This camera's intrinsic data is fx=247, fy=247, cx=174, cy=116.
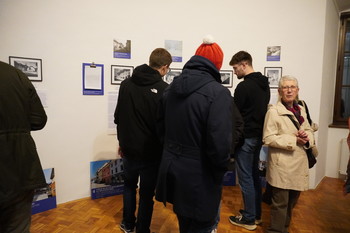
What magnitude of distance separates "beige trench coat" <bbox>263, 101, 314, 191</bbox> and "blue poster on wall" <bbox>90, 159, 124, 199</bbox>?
1860mm

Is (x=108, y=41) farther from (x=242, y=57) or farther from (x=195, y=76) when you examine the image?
(x=195, y=76)

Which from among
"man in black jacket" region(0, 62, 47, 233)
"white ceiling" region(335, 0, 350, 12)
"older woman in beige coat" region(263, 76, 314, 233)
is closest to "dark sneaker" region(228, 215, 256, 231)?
"older woman in beige coat" region(263, 76, 314, 233)

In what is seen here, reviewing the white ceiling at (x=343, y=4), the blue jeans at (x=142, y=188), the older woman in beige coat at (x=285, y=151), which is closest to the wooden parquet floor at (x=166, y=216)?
the blue jeans at (x=142, y=188)

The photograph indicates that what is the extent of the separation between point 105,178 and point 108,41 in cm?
166

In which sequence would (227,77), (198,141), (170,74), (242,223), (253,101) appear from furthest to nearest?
(227,77)
(170,74)
(242,223)
(253,101)
(198,141)

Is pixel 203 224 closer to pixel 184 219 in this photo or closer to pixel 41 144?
pixel 184 219

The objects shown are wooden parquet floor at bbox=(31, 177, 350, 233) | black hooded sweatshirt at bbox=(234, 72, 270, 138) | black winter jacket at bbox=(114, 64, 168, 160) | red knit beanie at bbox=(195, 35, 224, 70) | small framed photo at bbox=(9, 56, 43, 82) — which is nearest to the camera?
red knit beanie at bbox=(195, 35, 224, 70)

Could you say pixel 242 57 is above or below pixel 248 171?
above

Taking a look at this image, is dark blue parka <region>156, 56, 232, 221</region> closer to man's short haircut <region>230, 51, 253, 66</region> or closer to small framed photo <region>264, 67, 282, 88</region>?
man's short haircut <region>230, 51, 253, 66</region>

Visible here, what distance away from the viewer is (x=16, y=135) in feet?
4.42

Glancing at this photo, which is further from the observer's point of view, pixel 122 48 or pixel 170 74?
pixel 170 74

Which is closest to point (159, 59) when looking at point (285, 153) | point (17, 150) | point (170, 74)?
point (17, 150)

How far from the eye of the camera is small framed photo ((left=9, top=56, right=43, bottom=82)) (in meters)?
2.46

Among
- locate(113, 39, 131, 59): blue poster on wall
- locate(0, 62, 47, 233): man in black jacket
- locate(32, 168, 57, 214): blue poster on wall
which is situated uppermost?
locate(113, 39, 131, 59): blue poster on wall
